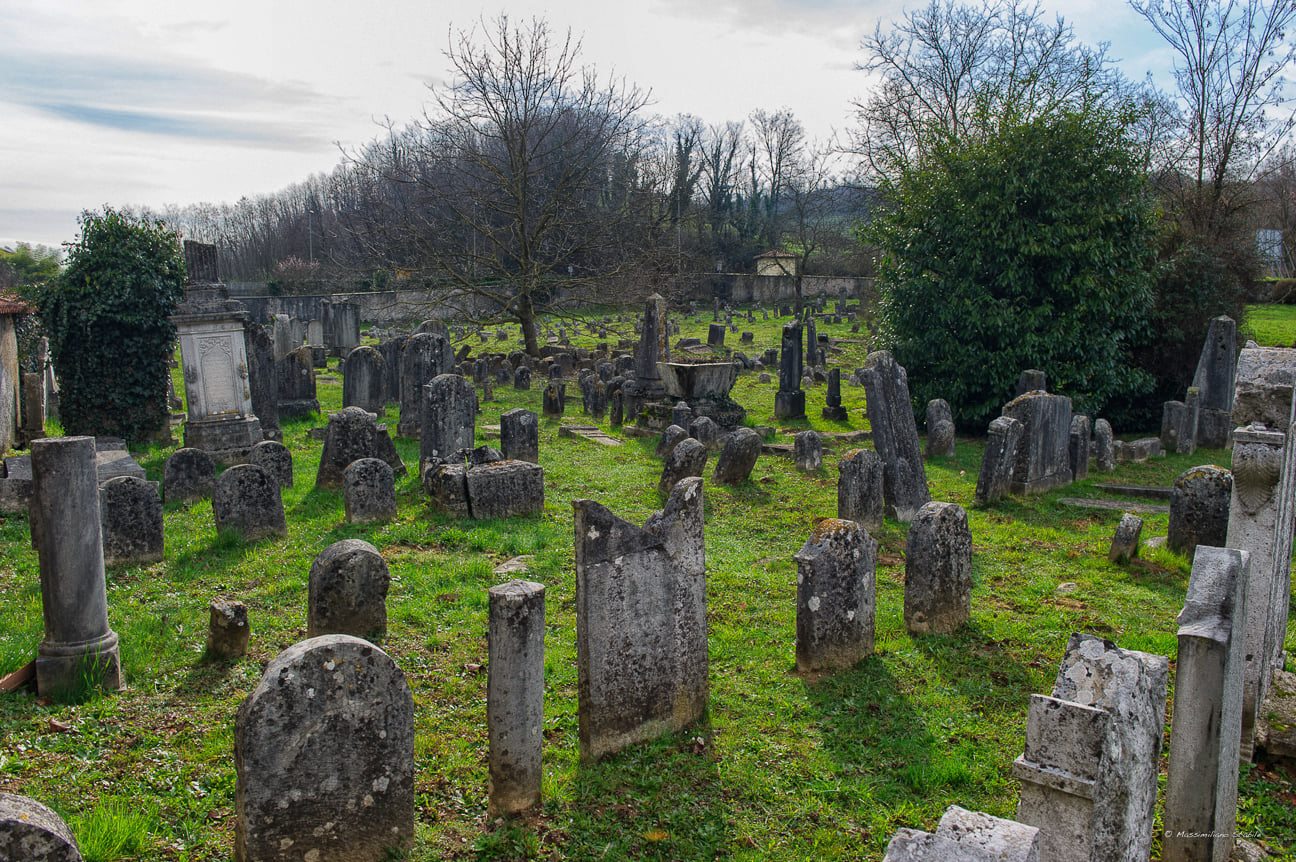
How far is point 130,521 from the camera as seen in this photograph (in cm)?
866

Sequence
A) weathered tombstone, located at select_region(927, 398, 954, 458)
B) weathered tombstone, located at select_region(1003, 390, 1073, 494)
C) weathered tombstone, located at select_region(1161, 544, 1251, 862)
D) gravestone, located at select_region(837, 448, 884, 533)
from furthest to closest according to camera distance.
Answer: weathered tombstone, located at select_region(927, 398, 954, 458) < weathered tombstone, located at select_region(1003, 390, 1073, 494) < gravestone, located at select_region(837, 448, 884, 533) < weathered tombstone, located at select_region(1161, 544, 1251, 862)

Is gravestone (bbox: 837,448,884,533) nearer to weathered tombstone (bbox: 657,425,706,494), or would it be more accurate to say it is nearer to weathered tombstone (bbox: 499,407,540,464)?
weathered tombstone (bbox: 657,425,706,494)

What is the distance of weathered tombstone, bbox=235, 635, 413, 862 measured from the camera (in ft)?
12.7

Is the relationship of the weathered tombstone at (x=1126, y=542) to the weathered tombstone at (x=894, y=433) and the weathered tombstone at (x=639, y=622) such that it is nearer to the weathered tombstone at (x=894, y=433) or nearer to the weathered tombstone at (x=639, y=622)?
the weathered tombstone at (x=894, y=433)

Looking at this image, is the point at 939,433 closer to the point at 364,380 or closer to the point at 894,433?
the point at 894,433

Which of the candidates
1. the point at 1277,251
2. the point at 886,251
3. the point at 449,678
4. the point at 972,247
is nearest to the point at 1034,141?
the point at 972,247

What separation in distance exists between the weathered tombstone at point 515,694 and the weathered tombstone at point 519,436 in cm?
913

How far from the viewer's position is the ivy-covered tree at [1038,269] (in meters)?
17.1

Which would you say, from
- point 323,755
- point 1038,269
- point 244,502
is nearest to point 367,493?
point 244,502

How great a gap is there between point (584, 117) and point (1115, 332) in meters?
18.2

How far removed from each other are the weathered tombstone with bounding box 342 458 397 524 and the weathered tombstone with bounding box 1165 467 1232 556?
857 cm

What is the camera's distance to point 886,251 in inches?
781

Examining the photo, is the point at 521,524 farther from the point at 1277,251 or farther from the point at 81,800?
the point at 1277,251

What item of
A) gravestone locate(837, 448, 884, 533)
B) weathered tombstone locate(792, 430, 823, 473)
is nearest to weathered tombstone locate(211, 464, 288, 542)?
gravestone locate(837, 448, 884, 533)
